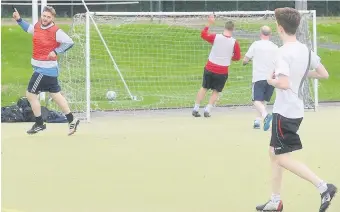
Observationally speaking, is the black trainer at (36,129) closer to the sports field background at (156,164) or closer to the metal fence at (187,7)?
the sports field background at (156,164)

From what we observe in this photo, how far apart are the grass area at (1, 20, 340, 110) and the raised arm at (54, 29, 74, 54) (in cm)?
353

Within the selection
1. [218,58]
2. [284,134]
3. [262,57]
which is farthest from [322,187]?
[218,58]

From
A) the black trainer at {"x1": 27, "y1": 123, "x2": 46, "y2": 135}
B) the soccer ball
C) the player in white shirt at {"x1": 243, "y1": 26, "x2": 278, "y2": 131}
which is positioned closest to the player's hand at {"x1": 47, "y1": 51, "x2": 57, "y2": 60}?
the black trainer at {"x1": 27, "y1": 123, "x2": 46, "y2": 135}

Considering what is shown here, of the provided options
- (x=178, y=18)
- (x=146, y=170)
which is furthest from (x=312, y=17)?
(x=146, y=170)

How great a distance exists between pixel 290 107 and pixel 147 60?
1379cm

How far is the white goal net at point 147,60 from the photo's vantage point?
15234mm

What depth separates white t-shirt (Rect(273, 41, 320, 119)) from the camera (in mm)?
6926

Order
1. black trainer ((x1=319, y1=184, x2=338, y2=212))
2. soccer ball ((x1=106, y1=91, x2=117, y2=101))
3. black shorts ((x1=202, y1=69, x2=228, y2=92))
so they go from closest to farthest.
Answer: black trainer ((x1=319, y1=184, x2=338, y2=212))
black shorts ((x1=202, y1=69, x2=228, y2=92))
soccer ball ((x1=106, y1=91, x2=117, y2=101))

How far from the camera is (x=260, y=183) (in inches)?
328

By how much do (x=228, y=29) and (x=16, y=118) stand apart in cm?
373

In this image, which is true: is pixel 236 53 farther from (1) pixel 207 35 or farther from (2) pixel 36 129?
(2) pixel 36 129

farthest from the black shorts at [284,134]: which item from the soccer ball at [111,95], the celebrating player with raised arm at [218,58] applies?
the soccer ball at [111,95]

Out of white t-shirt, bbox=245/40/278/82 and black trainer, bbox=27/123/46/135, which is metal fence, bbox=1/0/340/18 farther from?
black trainer, bbox=27/123/46/135

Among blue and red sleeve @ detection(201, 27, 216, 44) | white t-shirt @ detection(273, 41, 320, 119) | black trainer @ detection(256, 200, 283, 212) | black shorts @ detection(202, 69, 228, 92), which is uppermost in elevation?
white t-shirt @ detection(273, 41, 320, 119)
